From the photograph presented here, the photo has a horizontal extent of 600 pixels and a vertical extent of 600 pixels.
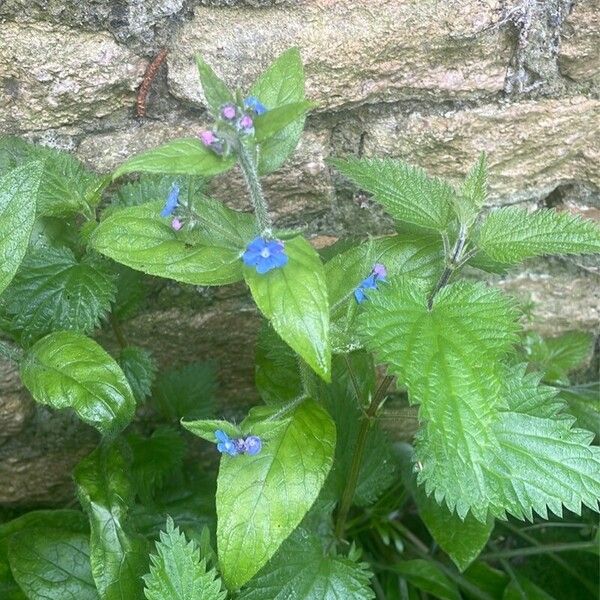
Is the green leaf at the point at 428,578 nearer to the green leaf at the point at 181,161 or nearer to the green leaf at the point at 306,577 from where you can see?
the green leaf at the point at 306,577

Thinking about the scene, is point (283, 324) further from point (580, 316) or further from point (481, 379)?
point (580, 316)

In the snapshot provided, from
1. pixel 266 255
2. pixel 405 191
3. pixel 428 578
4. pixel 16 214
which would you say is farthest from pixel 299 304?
pixel 428 578

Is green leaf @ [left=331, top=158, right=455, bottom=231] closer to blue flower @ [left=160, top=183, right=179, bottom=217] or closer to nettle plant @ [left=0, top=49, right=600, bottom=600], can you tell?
nettle plant @ [left=0, top=49, right=600, bottom=600]

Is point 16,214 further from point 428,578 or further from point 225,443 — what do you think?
point 428,578

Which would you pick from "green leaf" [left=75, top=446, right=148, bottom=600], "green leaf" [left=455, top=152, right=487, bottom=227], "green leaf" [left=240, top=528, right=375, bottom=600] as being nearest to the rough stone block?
"green leaf" [left=455, top=152, right=487, bottom=227]

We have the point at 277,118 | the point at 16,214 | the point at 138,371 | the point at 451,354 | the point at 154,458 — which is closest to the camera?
the point at 277,118
